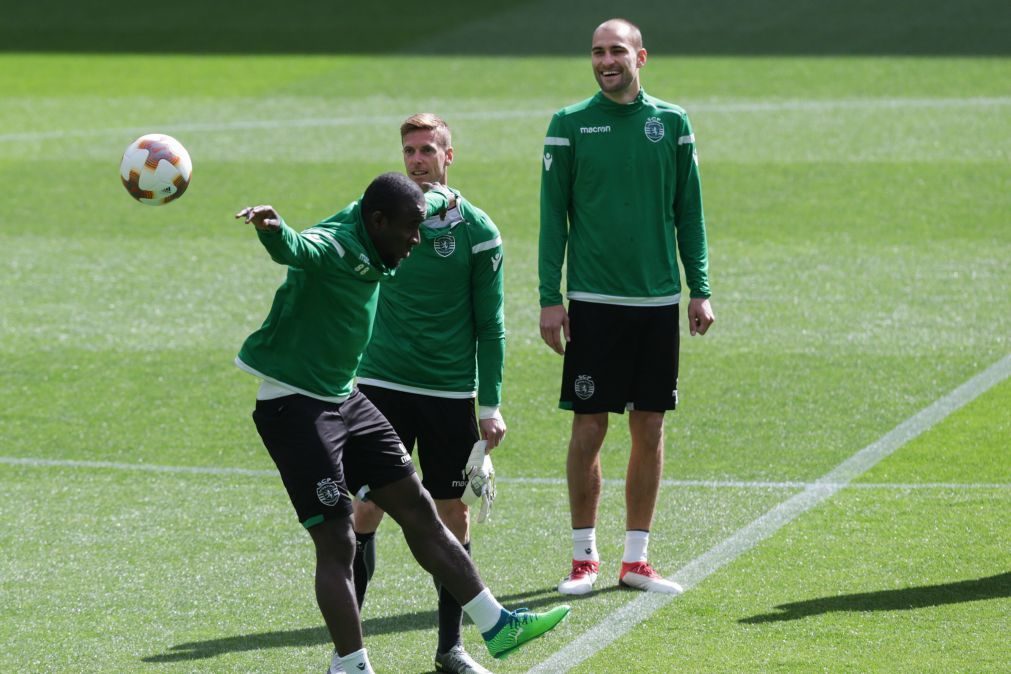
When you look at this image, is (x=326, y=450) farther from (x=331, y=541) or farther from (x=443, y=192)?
(x=443, y=192)

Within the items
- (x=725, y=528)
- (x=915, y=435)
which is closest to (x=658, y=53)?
(x=915, y=435)

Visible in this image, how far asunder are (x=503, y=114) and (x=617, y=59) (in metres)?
11.7

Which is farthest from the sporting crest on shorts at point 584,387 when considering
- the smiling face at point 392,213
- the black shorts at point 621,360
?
the smiling face at point 392,213

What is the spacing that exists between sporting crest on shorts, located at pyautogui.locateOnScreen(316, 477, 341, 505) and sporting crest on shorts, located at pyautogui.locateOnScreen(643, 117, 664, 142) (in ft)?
8.15

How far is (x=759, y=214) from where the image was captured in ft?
49.4

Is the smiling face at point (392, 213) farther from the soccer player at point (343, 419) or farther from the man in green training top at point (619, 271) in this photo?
the man in green training top at point (619, 271)

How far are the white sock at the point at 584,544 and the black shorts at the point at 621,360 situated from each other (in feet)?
1.76

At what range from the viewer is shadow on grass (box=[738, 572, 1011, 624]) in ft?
23.0

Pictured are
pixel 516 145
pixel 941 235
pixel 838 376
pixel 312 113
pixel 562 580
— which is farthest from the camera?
pixel 312 113

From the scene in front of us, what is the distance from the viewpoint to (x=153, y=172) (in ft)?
22.1

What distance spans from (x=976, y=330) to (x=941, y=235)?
8.61ft

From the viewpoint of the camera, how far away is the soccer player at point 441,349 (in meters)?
6.71

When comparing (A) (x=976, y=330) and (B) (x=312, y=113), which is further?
(B) (x=312, y=113)

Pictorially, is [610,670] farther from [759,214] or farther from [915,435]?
[759,214]
